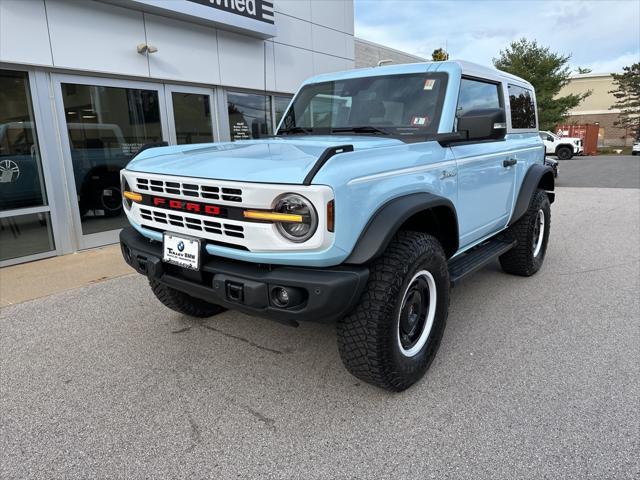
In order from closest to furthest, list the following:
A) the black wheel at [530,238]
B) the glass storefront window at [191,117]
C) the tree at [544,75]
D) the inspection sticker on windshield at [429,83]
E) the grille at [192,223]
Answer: the grille at [192,223] → the inspection sticker on windshield at [429,83] → the black wheel at [530,238] → the glass storefront window at [191,117] → the tree at [544,75]

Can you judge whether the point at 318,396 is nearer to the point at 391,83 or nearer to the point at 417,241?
the point at 417,241

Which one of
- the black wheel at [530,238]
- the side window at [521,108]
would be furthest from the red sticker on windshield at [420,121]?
the black wheel at [530,238]

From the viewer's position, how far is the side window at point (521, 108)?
13.6 ft

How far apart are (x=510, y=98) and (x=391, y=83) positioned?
144 centimetres

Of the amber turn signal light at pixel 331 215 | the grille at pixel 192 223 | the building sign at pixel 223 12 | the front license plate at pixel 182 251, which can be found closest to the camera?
the amber turn signal light at pixel 331 215

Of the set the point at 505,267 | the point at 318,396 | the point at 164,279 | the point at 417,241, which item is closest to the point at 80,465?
the point at 164,279

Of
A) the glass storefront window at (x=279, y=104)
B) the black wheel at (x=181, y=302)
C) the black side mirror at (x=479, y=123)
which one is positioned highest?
the glass storefront window at (x=279, y=104)

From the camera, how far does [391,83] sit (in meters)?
3.28

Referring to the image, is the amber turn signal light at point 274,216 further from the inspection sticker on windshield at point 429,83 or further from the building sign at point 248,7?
the building sign at point 248,7

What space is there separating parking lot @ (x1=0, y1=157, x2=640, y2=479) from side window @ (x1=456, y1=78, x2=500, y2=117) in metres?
1.65

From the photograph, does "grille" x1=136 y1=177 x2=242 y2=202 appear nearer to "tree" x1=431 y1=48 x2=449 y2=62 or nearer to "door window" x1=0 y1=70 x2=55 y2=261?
"door window" x1=0 y1=70 x2=55 y2=261

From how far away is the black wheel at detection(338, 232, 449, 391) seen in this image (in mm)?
2227

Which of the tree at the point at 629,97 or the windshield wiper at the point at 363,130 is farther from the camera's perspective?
the tree at the point at 629,97

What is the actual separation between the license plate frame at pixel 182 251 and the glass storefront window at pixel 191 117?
4799 millimetres
